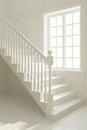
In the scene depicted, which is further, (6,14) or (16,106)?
(6,14)

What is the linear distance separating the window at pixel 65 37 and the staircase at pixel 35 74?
789 mm

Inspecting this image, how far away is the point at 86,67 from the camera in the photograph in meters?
4.95

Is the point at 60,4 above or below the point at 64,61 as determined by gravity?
above

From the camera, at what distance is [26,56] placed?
4.44 metres

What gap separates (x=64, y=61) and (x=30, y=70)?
1684 mm

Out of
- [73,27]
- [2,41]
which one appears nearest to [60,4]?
[73,27]

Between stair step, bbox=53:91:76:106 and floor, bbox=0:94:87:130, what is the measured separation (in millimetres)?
400

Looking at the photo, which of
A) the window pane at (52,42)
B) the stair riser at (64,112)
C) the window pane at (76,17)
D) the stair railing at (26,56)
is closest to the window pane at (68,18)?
the window pane at (76,17)

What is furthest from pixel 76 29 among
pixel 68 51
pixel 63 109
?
pixel 63 109

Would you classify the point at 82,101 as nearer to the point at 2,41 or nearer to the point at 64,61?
the point at 64,61

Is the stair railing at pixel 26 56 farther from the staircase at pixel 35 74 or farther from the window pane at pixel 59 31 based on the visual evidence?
the window pane at pixel 59 31

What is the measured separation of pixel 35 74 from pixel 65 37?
2.08 m

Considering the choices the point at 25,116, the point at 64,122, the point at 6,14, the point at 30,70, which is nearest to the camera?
the point at 64,122

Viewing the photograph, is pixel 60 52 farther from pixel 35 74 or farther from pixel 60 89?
pixel 35 74
